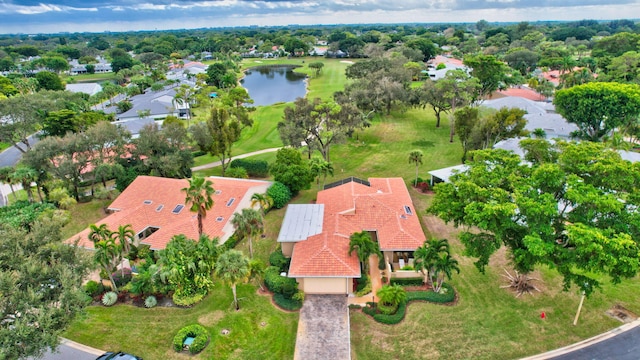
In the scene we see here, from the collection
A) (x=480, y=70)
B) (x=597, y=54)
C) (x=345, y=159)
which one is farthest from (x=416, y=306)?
(x=597, y=54)

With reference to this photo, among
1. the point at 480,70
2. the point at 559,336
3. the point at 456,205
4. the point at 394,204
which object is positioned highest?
the point at 480,70

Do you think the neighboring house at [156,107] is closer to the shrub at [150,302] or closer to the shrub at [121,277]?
the shrub at [121,277]

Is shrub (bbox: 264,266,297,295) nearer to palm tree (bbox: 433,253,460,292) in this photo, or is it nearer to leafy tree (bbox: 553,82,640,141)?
palm tree (bbox: 433,253,460,292)

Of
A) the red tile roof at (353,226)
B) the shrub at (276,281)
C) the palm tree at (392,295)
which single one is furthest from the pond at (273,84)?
the palm tree at (392,295)

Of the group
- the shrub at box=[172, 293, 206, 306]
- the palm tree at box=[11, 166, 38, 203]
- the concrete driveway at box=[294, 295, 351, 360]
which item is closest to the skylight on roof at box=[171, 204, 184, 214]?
the shrub at box=[172, 293, 206, 306]

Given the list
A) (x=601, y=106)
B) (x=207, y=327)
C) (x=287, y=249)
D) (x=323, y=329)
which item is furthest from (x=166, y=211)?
(x=601, y=106)

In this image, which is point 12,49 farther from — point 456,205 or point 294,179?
point 456,205
